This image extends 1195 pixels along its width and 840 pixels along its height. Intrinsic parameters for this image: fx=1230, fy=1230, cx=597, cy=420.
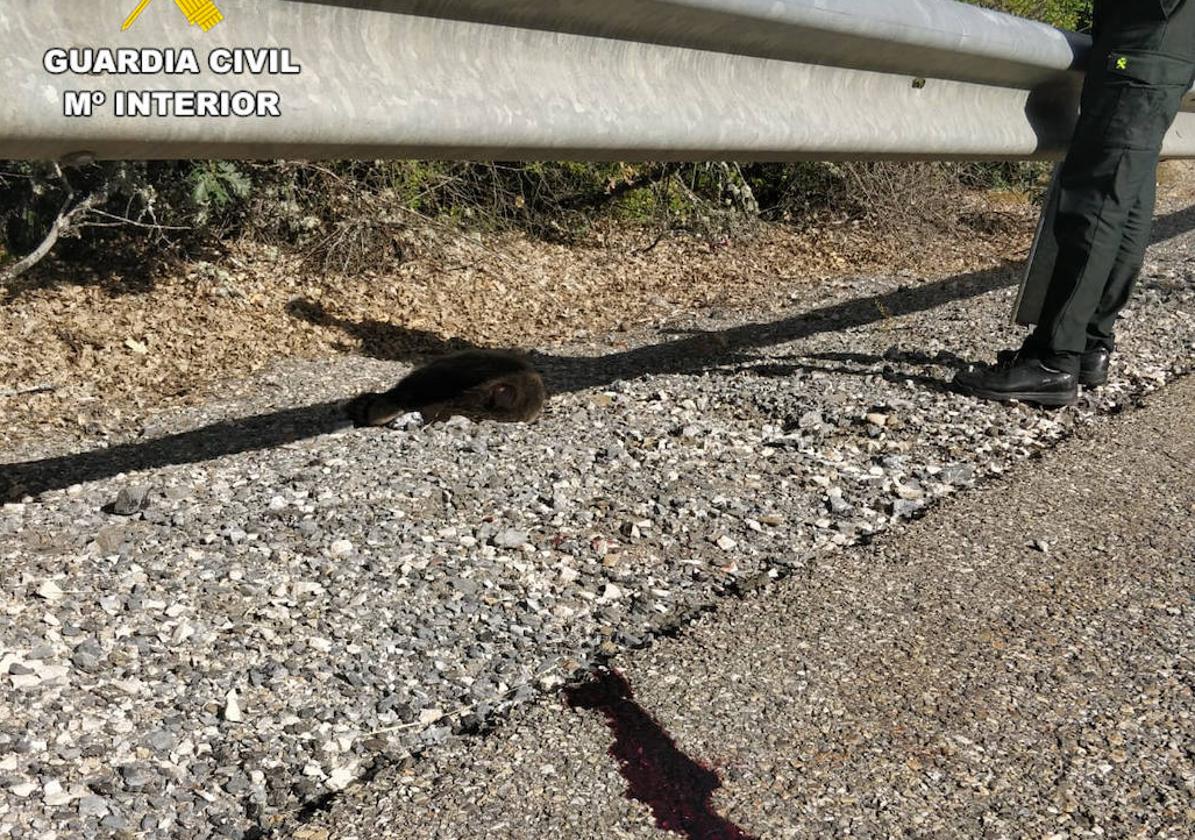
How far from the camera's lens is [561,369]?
16.7 ft

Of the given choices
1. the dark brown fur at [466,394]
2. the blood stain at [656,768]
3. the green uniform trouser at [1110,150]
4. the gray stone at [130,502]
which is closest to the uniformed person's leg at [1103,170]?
the green uniform trouser at [1110,150]

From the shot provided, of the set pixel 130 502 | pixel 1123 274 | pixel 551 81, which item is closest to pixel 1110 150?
pixel 1123 274

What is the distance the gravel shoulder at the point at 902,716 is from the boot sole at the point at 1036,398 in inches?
41.0

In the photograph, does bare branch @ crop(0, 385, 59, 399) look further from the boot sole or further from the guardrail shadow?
the boot sole

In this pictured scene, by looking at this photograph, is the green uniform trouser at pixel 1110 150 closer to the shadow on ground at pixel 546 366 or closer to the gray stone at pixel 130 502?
the shadow on ground at pixel 546 366

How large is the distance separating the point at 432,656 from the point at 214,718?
43 cm

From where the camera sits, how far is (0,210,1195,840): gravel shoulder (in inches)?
81.9

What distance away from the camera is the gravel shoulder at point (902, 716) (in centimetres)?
190

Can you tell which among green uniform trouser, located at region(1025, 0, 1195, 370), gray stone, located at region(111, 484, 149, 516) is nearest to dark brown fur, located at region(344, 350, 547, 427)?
gray stone, located at region(111, 484, 149, 516)

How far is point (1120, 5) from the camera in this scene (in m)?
4.03

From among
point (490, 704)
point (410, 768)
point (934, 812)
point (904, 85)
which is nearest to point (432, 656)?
point (490, 704)

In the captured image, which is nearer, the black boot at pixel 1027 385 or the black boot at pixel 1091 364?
the black boot at pixel 1027 385

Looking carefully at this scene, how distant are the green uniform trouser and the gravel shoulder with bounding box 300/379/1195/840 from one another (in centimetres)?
141

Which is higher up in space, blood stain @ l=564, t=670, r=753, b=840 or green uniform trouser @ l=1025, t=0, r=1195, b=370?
green uniform trouser @ l=1025, t=0, r=1195, b=370
